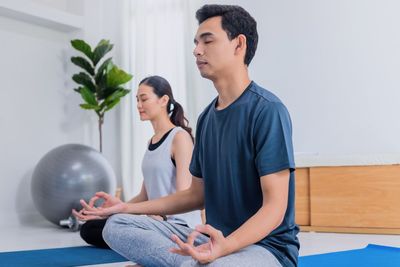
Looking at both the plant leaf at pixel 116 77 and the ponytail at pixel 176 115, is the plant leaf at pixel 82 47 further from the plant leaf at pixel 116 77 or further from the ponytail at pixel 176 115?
the ponytail at pixel 176 115

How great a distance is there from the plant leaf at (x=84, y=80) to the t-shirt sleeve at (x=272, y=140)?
12.3 feet

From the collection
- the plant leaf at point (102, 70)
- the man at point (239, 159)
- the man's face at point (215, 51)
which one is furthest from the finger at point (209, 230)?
the plant leaf at point (102, 70)

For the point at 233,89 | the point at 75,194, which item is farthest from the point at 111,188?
the point at 233,89

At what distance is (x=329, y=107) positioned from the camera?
4273 millimetres

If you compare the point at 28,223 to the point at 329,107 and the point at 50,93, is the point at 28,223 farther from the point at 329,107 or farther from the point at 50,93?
the point at 329,107

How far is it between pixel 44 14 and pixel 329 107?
2682mm

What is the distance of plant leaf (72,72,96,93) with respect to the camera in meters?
4.89

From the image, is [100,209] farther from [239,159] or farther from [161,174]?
[161,174]

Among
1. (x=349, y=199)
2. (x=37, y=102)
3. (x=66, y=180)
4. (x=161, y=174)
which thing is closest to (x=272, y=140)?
(x=161, y=174)

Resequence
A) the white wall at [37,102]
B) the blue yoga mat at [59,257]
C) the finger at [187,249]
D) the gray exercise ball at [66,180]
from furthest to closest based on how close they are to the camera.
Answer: the white wall at [37,102], the gray exercise ball at [66,180], the blue yoga mat at [59,257], the finger at [187,249]

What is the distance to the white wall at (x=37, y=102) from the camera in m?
4.66

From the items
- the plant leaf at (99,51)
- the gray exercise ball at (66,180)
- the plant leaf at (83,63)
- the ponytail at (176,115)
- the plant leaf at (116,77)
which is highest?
the plant leaf at (99,51)

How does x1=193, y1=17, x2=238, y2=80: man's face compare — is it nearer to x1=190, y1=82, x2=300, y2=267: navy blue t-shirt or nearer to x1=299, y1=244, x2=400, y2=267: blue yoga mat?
x1=190, y1=82, x2=300, y2=267: navy blue t-shirt

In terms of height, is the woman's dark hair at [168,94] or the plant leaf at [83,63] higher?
the plant leaf at [83,63]
